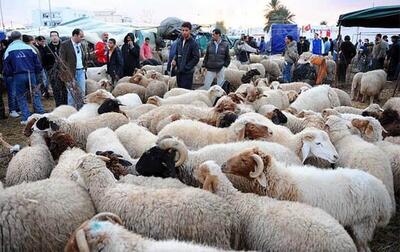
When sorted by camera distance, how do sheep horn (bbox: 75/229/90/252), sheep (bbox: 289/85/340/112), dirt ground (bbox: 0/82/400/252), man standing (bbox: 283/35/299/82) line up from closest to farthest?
sheep horn (bbox: 75/229/90/252)
dirt ground (bbox: 0/82/400/252)
sheep (bbox: 289/85/340/112)
man standing (bbox: 283/35/299/82)

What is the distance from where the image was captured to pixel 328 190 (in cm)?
394

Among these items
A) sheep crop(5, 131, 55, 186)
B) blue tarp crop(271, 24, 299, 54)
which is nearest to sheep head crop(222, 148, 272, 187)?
sheep crop(5, 131, 55, 186)

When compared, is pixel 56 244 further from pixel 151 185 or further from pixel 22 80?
pixel 22 80

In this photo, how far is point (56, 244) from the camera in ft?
11.0

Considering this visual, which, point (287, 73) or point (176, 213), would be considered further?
point (287, 73)

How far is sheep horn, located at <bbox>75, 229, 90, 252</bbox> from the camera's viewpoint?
2609 mm

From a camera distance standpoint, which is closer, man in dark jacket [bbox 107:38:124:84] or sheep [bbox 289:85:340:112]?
sheep [bbox 289:85:340:112]

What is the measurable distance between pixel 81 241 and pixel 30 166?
254 centimetres

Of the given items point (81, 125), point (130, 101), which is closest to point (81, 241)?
point (81, 125)

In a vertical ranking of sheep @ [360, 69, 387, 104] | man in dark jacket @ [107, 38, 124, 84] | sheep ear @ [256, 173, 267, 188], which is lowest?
sheep @ [360, 69, 387, 104]

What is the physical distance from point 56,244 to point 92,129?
10.3 feet

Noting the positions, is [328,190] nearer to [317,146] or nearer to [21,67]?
[317,146]

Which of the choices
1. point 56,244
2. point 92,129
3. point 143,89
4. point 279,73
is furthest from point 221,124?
point 279,73

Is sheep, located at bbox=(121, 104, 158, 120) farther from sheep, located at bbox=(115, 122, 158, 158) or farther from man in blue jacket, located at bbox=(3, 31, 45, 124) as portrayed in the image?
man in blue jacket, located at bbox=(3, 31, 45, 124)
